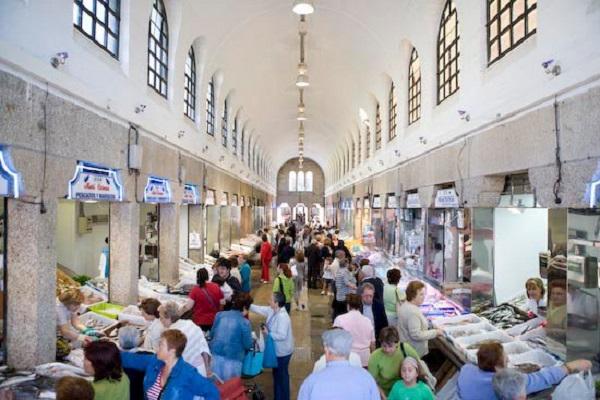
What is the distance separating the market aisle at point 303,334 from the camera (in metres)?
6.30

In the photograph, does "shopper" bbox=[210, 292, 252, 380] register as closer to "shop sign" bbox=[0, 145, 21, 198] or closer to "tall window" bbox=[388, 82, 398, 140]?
"shop sign" bbox=[0, 145, 21, 198]

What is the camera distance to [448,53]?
27.6ft

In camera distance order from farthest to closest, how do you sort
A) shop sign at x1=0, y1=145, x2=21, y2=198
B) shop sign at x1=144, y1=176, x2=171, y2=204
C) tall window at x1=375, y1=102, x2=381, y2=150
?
tall window at x1=375, y1=102, x2=381, y2=150
shop sign at x1=144, y1=176, x2=171, y2=204
shop sign at x1=0, y1=145, x2=21, y2=198

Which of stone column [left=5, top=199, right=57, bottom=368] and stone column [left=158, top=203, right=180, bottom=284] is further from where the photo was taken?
stone column [left=158, top=203, right=180, bottom=284]

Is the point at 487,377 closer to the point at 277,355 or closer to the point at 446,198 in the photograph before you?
the point at 277,355

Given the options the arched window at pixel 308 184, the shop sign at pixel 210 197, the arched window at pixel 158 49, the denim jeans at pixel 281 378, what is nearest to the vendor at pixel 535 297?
the denim jeans at pixel 281 378

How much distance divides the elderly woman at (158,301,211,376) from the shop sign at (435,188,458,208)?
4.72 meters

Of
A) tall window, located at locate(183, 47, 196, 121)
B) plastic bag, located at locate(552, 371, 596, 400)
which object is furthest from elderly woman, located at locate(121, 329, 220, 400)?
tall window, located at locate(183, 47, 196, 121)

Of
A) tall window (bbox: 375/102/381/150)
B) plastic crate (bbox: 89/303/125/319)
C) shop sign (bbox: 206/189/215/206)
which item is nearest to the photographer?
plastic crate (bbox: 89/303/125/319)

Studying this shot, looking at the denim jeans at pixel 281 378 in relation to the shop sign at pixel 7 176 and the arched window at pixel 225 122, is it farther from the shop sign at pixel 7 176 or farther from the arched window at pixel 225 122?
the arched window at pixel 225 122

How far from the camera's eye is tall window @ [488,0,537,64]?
546 cm

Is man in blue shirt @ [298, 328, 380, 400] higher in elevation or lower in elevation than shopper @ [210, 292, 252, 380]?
higher

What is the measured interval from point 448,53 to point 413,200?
3126 millimetres

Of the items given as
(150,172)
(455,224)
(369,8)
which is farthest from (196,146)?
(455,224)
